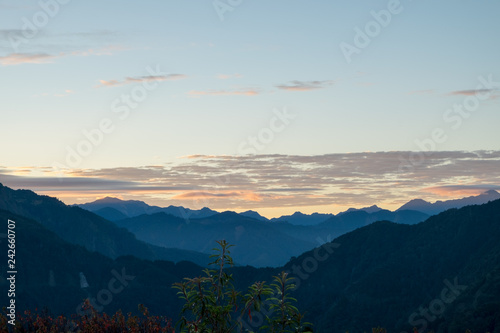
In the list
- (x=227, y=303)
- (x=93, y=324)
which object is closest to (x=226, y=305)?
(x=227, y=303)

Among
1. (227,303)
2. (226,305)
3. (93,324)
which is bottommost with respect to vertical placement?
(93,324)

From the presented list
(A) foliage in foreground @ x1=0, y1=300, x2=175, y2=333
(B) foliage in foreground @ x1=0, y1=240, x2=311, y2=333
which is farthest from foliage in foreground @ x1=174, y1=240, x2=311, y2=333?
(A) foliage in foreground @ x1=0, y1=300, x2=175, y2=333

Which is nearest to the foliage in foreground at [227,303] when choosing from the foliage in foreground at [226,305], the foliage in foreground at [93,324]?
the foliage in foreground at [226,305]

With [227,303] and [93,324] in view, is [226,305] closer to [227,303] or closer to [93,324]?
[227,303]

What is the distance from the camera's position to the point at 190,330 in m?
20.8

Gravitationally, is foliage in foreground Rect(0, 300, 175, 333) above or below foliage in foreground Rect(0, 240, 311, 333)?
below

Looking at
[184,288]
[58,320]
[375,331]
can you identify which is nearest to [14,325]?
[58,320]

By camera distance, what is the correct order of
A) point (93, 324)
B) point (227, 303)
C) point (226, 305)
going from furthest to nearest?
1. point (93, 324)
2. point (227, 303)
3. point (226, 305)

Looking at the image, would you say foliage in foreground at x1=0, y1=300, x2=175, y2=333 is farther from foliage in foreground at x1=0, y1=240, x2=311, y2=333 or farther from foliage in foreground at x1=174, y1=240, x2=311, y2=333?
foliage in foreground at x1=174, y1=240, x2=311, y2=333

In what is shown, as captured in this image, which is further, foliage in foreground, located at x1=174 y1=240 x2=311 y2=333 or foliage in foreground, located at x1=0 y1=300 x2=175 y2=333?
foliage in foreground, located at x1=0 y1=300 x2=175 y2=333

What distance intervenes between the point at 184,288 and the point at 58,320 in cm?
966

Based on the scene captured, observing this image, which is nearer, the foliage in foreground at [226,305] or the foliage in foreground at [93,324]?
Result: the foliage in foreground at [226,305]

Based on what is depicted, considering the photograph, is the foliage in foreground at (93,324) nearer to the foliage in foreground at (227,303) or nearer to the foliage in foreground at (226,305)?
the foliage in foreground at (227,303)

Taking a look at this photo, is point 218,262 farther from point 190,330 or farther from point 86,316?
point 86,316
